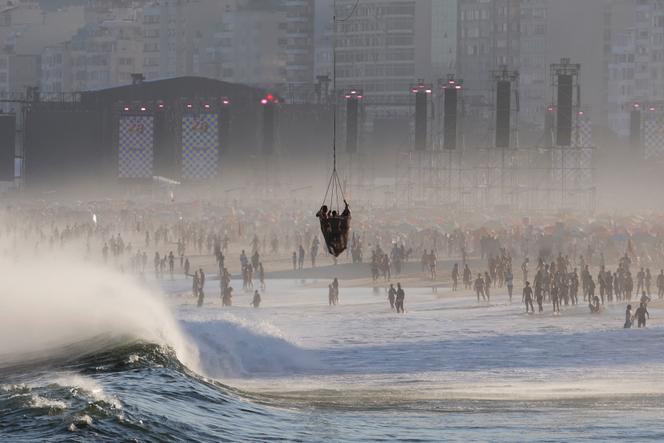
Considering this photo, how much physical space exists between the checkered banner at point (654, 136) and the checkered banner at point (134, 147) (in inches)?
1361

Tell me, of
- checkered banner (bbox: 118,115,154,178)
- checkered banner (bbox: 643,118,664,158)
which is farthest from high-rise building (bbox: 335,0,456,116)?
checkered banner (bbox: 118,115,154,178)

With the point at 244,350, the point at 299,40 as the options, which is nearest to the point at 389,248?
the point at 244,350

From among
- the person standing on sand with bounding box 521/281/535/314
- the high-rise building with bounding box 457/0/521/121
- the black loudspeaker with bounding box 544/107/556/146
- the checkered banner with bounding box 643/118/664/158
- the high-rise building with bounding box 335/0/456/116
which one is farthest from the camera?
the high-rise building with bounding box 335/0/456/116

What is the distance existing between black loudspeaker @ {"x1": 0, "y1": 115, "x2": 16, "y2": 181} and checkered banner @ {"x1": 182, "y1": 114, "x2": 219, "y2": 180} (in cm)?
999

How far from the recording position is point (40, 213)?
78.8 m

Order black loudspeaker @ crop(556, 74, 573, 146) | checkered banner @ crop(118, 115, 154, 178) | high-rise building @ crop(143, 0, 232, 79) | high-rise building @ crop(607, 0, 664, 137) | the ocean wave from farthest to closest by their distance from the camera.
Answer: high-rise building @ crop(143, 0, 232, 79), high-rise building @ crop(607, 0, 664, 137), checkered banner @ crop(118, 115, 154, 178), black loudspeaker @ crop(556, 74, 573, 146), the ocean wave

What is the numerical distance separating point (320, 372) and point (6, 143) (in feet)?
177

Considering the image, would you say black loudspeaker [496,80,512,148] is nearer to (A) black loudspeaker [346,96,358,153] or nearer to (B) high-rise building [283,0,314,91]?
(A) black loudspeaker [346,96,358,153]

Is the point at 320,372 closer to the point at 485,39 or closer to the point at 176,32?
the point at 485,39

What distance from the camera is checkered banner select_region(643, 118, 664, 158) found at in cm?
9869

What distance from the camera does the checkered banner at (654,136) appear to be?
98.7 metres

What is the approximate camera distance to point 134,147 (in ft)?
273

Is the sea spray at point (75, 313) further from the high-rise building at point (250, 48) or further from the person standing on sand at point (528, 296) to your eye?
the high-rise building at point (250, 48)

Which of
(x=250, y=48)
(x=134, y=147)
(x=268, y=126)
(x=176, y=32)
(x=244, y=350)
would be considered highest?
(x=176, y=32)
